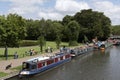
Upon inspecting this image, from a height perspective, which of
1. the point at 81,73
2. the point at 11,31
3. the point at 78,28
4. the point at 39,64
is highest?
the point at 78,28

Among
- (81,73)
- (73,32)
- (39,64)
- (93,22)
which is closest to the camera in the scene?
(39,64)

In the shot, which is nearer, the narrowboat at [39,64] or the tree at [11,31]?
the narrowboat at [39,64]

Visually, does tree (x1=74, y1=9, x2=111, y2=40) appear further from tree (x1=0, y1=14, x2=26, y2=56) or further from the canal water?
tree (x1=0, y1=14, x2=26, y2=56)

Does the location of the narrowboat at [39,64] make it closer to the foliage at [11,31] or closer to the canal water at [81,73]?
the canal water at [81,73]

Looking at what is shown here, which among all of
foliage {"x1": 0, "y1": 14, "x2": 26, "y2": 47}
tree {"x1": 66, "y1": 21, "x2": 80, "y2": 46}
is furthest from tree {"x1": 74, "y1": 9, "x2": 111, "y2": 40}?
foliage {"x1": 0, "y1": 14, "x2": 26, "y2": 47}

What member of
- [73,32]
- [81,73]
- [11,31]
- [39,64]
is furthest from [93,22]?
[39,64]

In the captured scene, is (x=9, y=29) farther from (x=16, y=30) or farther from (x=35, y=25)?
(x=35, y=25)

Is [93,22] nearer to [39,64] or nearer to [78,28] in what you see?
[78,28]

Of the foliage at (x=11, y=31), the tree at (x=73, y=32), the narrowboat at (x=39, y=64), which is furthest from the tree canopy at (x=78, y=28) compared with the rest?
the narrowboat at (x=39, y=64)

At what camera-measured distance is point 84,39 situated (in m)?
124

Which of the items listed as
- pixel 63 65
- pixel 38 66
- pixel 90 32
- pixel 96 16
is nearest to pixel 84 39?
pixel 90 32

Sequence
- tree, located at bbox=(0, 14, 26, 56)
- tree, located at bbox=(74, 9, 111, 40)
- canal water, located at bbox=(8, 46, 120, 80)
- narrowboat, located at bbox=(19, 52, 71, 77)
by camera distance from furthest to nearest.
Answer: tree, located at bbox=(74, 9, 111, 40)
tree, located at bbox=(0, 14, 26, 56)
canal water, located at bbox=(8, 46, 120, 80)
narrowboat, located at bbox=(19, 52, 71, 77)

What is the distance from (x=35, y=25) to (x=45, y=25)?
4.90m

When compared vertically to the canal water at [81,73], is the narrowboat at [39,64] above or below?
above
